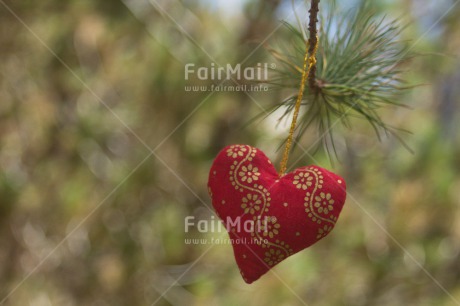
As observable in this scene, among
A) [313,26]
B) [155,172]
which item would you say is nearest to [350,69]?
[313,26]

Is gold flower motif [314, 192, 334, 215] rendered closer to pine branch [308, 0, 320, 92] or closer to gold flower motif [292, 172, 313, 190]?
gold flower motif [292, 172, 313, 190]

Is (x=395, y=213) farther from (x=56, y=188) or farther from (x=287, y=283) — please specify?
(x=56, y=188)

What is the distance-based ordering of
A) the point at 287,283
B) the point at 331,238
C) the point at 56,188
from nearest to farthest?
the point at 287,283 < the point at 56,188 < the point at 331,238

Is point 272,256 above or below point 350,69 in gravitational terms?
below

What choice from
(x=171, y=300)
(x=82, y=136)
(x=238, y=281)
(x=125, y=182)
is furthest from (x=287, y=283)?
(x=82, y=136)

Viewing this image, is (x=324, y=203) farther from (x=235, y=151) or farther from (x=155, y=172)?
(x=155, y=172)

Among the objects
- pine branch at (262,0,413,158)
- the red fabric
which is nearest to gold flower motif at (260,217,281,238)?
the red fabric
